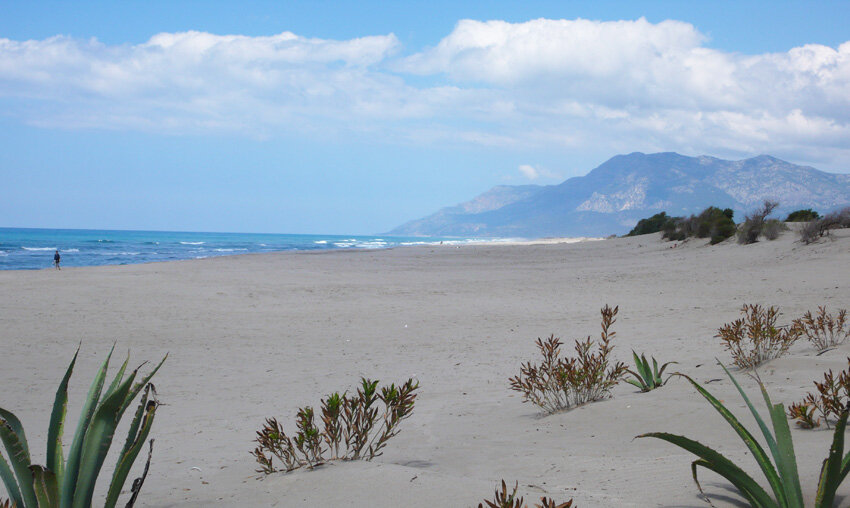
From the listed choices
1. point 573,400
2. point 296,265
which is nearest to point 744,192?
point 296,265

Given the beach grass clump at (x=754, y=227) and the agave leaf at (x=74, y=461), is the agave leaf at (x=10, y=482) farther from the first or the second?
the beach grass clump at (x=754, y=227)

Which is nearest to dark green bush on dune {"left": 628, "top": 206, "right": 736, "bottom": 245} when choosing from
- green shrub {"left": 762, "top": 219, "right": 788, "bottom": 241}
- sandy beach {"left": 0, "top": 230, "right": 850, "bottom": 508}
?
green shrub {"left": 762, "top": 219, "right": 788, "bottom": 241}

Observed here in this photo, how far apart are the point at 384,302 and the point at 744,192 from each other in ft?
598

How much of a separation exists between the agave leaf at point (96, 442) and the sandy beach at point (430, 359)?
104 centimetres

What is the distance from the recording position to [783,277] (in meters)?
14.1

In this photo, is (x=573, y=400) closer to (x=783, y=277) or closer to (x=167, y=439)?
(x=167, y=439)

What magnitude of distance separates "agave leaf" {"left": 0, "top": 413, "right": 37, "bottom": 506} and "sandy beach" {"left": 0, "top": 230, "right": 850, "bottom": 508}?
114 centimetres

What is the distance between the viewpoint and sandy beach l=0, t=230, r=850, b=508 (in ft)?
11.1

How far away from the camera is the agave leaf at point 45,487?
208 centimetres

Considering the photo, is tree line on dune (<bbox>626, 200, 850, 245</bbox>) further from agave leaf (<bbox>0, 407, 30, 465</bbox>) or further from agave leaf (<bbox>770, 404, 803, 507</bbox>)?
agave leaf (<bbox>0, 407, 30, 465</bbox>)

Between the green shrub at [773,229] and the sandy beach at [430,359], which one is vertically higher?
the green shrub at [773,229]

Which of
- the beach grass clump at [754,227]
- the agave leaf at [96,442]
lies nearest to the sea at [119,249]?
the beach grass clump at [754,227]

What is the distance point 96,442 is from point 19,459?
0.83 ft

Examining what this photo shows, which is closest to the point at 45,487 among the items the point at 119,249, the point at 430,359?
the point at 430,359
